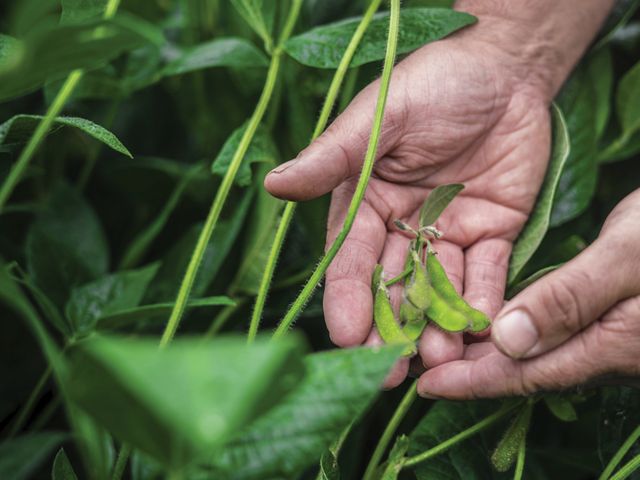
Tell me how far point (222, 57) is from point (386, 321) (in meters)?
0.37

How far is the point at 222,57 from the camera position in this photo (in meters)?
0.83

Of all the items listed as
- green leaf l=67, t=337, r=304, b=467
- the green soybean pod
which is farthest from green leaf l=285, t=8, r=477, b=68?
green leaf l=67, t=337, r=304, b=467

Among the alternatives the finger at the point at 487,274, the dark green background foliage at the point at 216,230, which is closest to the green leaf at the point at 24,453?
the dark green background foliage at the point at 216,230

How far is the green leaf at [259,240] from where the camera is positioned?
0.89m

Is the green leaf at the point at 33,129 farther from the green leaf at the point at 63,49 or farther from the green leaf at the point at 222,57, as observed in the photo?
the green leaf at the point at 222,57

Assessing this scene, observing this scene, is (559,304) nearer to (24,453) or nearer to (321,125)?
(321,125)

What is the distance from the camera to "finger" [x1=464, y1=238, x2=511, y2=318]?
763mm

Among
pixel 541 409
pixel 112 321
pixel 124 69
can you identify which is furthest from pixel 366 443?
pixel 124 69

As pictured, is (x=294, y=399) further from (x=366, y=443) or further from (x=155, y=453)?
(x=366, y=443)

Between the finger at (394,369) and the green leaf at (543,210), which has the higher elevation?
the green leaf at (543,210)

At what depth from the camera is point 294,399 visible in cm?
41

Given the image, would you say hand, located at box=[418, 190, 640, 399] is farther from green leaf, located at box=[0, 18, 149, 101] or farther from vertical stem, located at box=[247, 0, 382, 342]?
green leaf, located at box=[0, 18, 149, 101]

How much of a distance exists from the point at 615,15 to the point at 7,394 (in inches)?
37.9

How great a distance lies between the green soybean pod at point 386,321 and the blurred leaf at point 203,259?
0.24m
